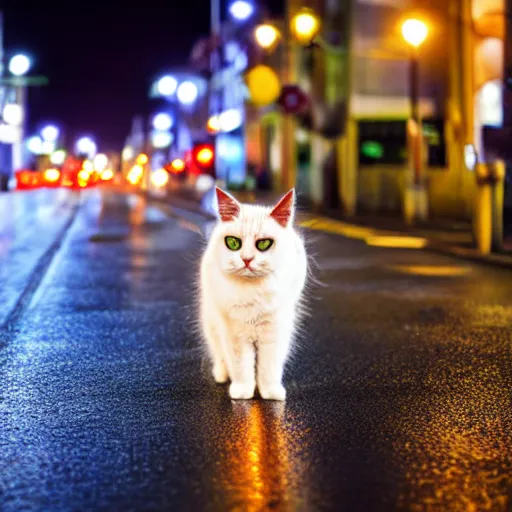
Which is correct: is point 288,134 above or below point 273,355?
above

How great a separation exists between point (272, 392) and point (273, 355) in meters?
0.34

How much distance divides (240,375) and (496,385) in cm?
194

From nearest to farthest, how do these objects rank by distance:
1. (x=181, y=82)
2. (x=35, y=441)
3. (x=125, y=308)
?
(x=35, y=441), (x=125, y=308), (x=181, y=82)

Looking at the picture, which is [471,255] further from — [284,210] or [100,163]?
[284,210]

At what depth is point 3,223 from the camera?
28.4m

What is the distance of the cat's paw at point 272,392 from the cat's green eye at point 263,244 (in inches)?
41.0

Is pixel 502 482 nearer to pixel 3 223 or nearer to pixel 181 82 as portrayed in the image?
pixel 3 223

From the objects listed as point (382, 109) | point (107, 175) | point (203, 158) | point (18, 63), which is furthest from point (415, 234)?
point (18, 63)

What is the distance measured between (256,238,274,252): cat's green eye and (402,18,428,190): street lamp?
17883 mm

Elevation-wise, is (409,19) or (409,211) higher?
(409,19)

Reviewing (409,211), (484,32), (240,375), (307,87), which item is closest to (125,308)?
(240,375)

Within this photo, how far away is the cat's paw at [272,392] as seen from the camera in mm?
5613

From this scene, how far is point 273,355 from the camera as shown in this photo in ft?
17.7

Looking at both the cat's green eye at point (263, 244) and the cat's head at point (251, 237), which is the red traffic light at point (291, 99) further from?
the cat's green eye at point (263, 244)
